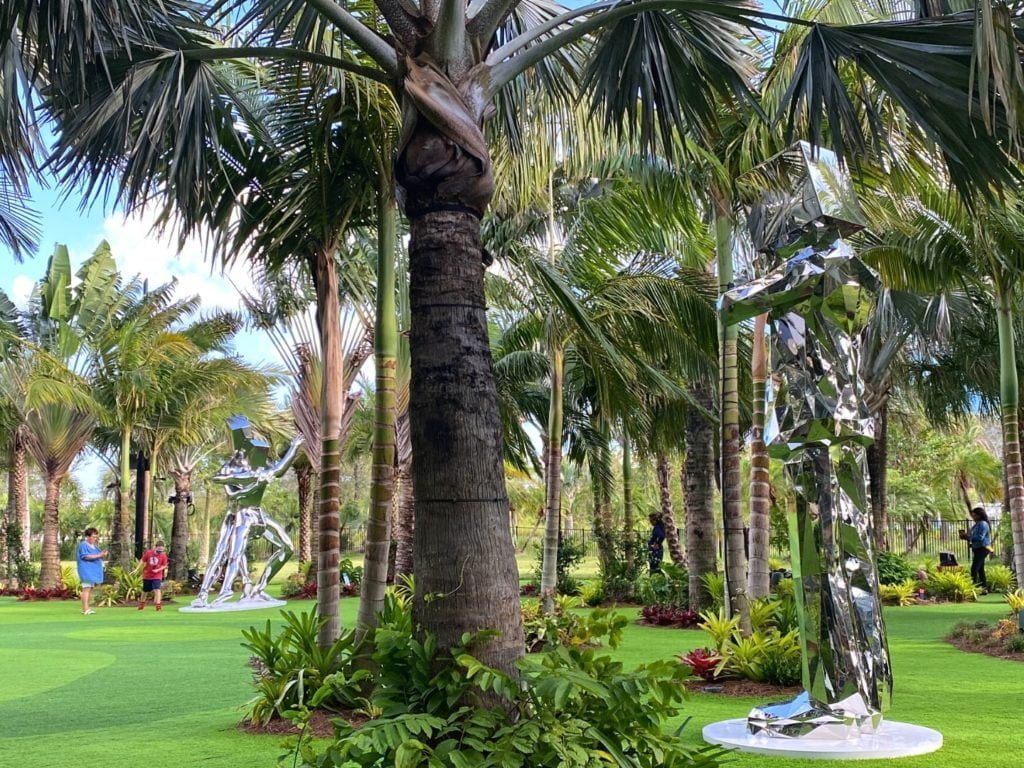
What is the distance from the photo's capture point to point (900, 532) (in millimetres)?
40375

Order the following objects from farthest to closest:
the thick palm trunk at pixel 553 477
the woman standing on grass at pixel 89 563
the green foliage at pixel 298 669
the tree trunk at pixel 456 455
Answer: the woman standing on grass at pixel 89 563, the thick palm trunk at pixel 553 477, the green foliage at pixel 298 669, the tree trunk at pixel 456 455

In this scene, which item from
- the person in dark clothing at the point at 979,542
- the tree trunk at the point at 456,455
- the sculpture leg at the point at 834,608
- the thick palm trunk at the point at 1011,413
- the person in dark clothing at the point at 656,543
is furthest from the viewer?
the person in dark clothing at the point at 656,543

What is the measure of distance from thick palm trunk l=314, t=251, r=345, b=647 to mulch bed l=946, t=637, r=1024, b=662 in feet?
23.0

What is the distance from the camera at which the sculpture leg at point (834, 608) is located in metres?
5.78

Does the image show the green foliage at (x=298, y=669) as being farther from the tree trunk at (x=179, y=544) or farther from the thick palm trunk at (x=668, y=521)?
the tree trunk at (x=179, y=544)

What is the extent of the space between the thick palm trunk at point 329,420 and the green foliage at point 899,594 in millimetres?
12612

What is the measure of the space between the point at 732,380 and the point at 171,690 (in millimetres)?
6344

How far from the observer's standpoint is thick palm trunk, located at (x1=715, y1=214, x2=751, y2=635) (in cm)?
1026

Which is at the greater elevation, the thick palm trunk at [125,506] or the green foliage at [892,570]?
the thick palm trunk at [125,506]

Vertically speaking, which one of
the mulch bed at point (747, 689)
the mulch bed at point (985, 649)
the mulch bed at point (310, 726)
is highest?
the mulch bed at point (310, 726)

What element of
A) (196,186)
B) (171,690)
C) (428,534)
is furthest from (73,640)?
(428,534)

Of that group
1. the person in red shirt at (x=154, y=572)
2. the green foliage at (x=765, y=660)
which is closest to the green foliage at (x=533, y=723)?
the green foliage at (x=765, y=660)

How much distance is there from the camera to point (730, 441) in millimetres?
10820

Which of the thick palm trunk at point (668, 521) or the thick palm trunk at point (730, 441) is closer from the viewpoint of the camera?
the thick palm trunk at point (730, 441)
